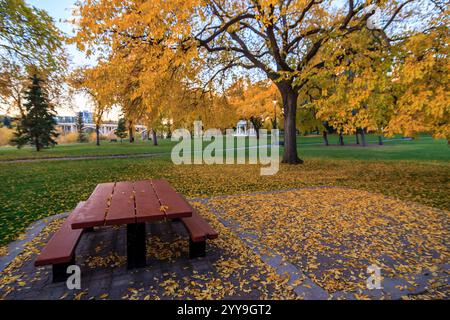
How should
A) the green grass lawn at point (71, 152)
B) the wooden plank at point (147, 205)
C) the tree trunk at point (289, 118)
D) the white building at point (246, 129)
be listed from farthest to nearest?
the white building at point (246, 129)
the green grass lawn at point (71, 152)
the tree trunk at point (289, 118)
the wooden plank at point (147, 205)

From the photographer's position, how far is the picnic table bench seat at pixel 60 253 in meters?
2.75

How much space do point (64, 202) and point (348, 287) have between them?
700 cm

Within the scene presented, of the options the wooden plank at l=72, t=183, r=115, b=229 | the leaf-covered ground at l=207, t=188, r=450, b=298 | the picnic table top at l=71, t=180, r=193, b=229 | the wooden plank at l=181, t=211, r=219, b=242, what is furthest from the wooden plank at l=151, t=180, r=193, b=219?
the leaf-covered ground at l=207, t=188, r=450, b=298

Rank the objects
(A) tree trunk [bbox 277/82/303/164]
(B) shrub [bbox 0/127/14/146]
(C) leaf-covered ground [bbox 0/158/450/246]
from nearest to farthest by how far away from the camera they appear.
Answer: (C) leaf-covered ground [bbox 0/158/450/246] < (A) tree trunk [bbox 277/82/303/164] < (B) shrub [bbox 0/127/14/146]

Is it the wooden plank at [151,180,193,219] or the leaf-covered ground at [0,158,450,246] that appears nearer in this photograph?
the wooden plank at [151,180,193,219]

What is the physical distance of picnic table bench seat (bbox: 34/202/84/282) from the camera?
275 cm

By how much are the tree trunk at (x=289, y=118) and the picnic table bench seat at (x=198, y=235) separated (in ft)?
37.4

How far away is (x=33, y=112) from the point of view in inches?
1097

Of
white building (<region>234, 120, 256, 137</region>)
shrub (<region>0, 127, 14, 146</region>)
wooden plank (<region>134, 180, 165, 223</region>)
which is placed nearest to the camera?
wooden plank (<region>134, 180, 165, 223</region>)

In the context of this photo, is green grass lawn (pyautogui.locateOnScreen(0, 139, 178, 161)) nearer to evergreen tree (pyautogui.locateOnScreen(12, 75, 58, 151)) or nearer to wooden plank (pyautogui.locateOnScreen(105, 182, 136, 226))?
evergreen tree (pyautogui.locateOnScreen(12, 75, 58, 151))

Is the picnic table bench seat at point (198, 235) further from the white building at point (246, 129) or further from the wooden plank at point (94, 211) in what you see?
the white building at point (246, 129)

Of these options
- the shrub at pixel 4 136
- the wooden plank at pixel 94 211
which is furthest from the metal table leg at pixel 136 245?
the shrub at pixel 4 136

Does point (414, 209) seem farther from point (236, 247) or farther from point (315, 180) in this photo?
point (236, 247)

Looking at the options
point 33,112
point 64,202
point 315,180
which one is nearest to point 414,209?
point 315,180
